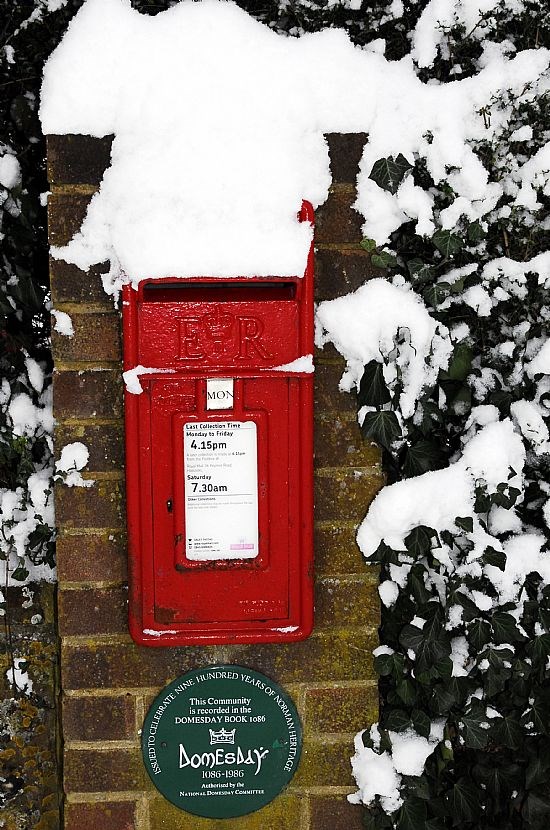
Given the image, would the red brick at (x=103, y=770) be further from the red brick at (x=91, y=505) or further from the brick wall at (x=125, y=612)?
the red brick at (x=91, y=505)

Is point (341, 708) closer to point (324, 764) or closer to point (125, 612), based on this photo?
point (324, 764)

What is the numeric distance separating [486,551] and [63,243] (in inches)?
44.1

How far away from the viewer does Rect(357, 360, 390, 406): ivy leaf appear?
1.53m

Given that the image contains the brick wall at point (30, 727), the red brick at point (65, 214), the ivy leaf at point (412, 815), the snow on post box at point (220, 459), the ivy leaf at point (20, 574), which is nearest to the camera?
the snow on post box at point (220, 459)

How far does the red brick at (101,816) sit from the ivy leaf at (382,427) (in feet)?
3.27

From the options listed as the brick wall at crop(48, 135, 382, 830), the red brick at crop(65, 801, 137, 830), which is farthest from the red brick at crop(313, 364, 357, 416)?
the red brick at crop(65, 801, 137, 830)

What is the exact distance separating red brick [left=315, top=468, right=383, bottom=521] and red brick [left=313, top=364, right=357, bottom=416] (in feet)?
0.46

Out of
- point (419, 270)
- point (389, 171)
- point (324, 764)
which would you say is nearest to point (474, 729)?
point (324, 764)

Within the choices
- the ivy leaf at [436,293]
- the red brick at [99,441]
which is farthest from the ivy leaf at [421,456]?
the red brick at [99,441]

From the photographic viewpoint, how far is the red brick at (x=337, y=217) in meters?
1.55

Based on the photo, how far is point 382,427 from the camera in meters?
1.53

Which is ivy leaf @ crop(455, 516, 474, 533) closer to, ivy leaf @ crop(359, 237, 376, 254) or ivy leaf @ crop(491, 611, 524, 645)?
ivy leaf @ crop(491, 611, 524, 645)

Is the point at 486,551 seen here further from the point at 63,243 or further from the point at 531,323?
the point at 63,243

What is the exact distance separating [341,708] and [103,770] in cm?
56
